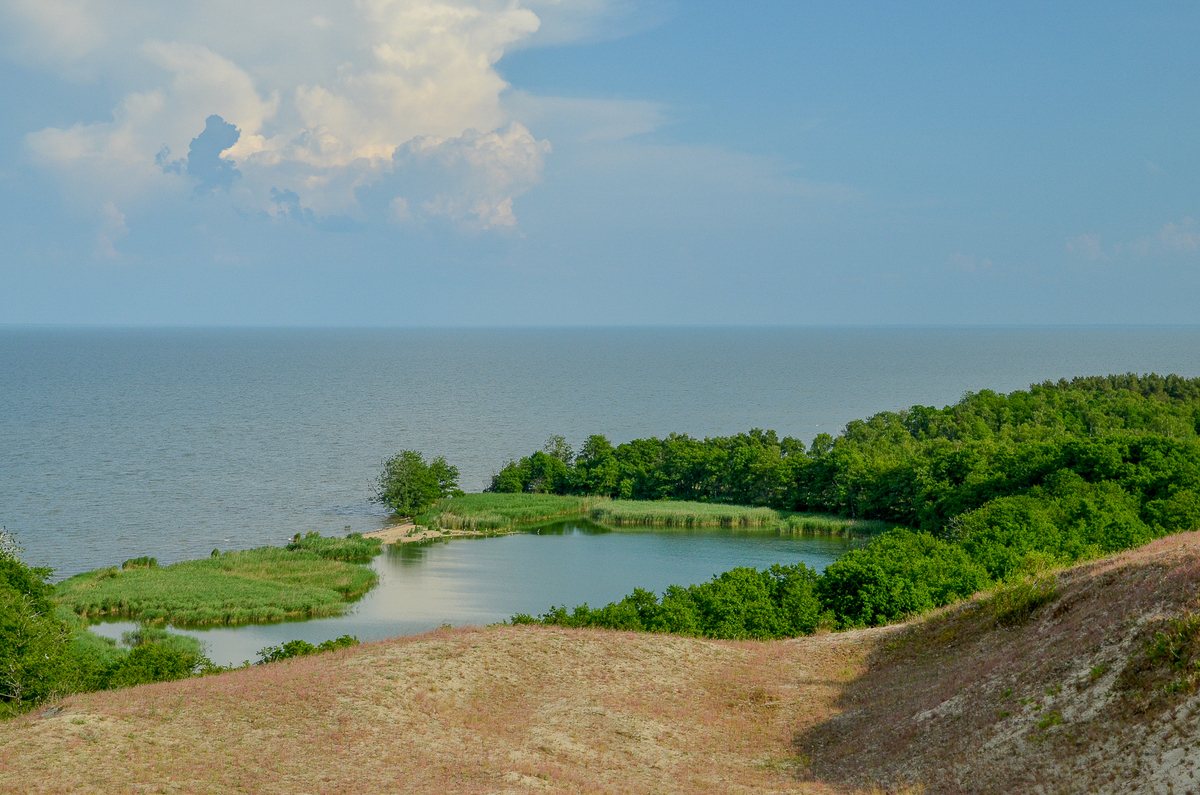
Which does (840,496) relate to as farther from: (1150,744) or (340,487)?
(1150,744)

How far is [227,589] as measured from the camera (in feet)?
202

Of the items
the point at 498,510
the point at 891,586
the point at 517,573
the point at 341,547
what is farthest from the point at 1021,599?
the point at 498,510

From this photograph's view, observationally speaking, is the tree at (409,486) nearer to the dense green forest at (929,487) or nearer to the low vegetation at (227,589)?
the dense green forest at (929,487)

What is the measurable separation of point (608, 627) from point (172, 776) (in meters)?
20.5

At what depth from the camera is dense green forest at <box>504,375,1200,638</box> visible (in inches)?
1569

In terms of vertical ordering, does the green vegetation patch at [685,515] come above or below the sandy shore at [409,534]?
above

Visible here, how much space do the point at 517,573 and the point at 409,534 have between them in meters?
18.5

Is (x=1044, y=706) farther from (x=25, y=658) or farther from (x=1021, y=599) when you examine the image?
(x=25, y=658)

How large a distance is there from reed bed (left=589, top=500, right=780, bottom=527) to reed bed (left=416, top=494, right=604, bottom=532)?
369 centimetres

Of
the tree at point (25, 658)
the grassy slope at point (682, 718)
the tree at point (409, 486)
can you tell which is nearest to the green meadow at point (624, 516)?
the tree at point (409, 486)

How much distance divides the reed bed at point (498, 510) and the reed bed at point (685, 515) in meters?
3.69

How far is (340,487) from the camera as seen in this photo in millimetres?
108938

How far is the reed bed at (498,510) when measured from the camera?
8975cm

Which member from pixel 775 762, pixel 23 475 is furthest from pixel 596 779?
pixel 23 475
